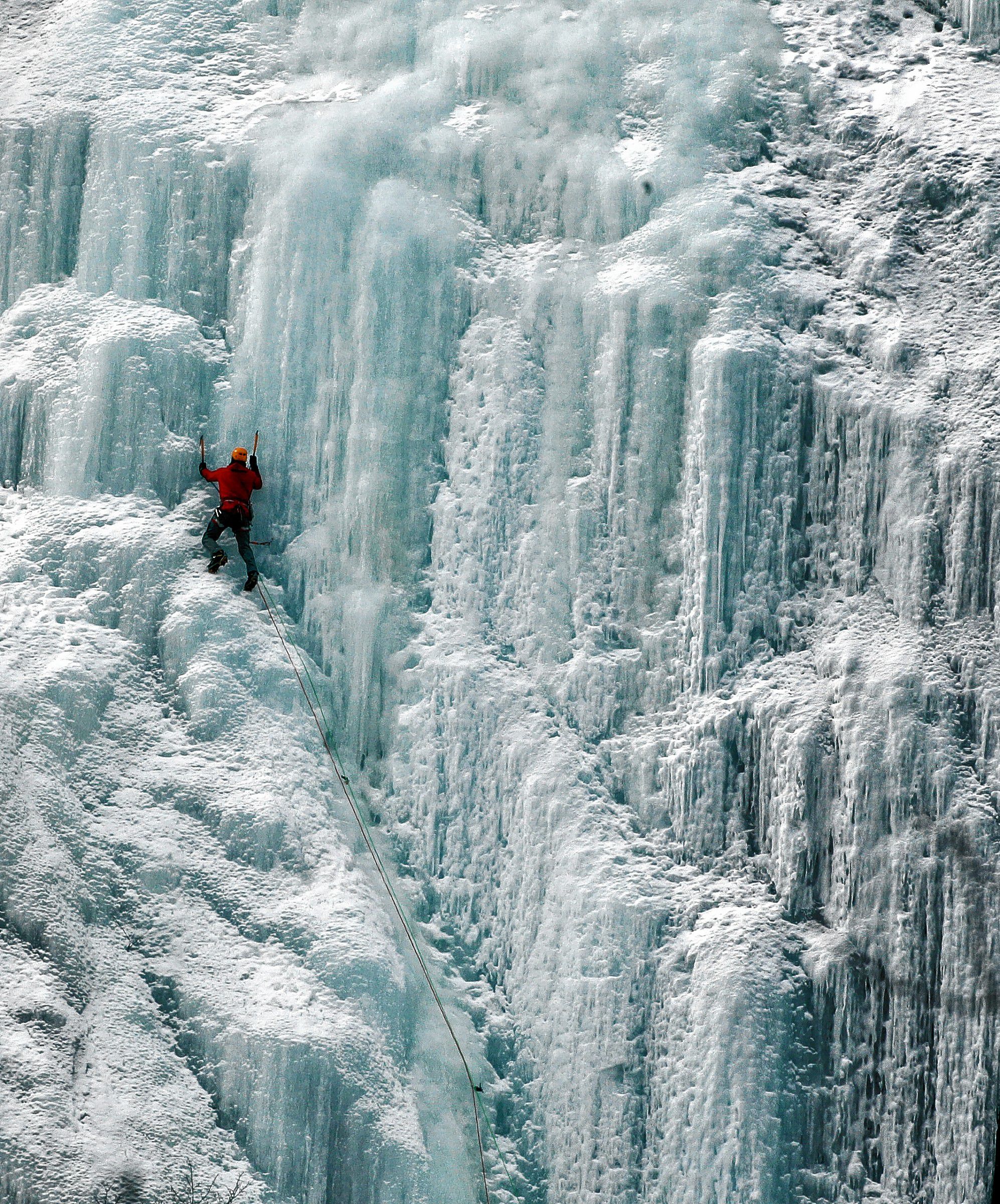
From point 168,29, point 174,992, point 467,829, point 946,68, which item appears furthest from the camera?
point 168,29

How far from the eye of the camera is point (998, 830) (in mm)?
9344

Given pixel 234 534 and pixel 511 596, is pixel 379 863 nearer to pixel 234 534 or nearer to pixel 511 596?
pixel 511 596

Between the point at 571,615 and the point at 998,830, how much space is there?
122 inches

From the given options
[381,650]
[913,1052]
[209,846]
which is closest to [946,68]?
[381,650]

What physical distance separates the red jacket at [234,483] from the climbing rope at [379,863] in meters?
0.64

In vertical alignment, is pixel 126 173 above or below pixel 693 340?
above

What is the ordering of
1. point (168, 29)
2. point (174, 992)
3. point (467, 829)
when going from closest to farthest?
point (174, 992) → point (467, 829) → point (168, 29)

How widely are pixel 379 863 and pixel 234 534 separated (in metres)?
2.45

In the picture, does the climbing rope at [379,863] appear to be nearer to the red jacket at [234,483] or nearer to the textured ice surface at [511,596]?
the textured ice surface at [511,596]

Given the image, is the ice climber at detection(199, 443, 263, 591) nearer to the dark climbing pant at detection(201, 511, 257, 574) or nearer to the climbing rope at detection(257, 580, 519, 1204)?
the dark climbing pant at detection(201, 511, 257, 574)

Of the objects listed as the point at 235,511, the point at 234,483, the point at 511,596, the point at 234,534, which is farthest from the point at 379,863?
the point at 234,483

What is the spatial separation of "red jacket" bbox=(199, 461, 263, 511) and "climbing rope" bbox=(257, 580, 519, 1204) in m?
0.64

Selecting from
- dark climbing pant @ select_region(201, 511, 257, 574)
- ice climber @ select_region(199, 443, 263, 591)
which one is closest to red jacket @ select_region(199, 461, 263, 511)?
ice climber @ select_region(199, 443, 263, 591)

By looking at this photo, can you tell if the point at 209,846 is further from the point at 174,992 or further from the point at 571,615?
the point at 571,615
